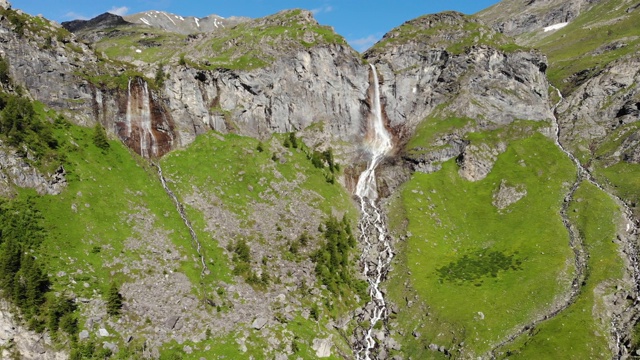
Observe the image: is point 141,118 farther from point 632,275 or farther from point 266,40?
point 632,275

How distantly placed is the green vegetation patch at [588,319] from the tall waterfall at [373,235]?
17.7 metres

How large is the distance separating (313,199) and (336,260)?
58.6ft

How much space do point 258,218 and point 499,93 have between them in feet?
253

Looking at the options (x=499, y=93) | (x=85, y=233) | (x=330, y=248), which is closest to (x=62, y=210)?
(x=85, y=233)

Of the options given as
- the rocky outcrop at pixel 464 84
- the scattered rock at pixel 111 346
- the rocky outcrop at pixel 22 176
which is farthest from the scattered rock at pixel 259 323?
the rocky outcrop at pixel 464 84

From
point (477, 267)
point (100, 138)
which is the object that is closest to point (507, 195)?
point (477, 267)

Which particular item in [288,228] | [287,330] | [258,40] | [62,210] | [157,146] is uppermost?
[258,40]

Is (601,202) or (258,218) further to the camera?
(601,202)

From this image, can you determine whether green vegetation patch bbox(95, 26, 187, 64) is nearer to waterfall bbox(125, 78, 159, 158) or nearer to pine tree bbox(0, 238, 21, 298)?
waterfall bbox(125, 78, 159, 158)

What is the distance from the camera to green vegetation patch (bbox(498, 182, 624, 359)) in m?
51.5

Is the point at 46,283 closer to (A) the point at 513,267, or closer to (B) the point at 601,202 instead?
(A) the point at 513,267

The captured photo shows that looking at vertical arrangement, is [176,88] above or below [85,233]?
above

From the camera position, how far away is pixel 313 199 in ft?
276

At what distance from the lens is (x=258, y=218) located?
74812mm
